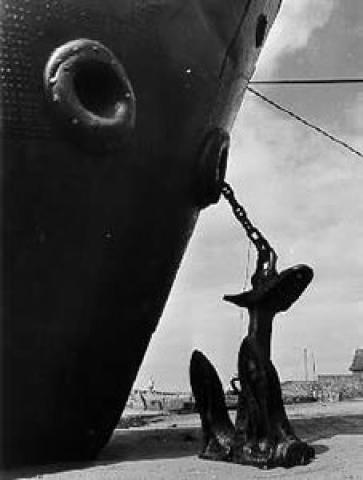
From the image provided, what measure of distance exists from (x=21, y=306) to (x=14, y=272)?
10.9 inches

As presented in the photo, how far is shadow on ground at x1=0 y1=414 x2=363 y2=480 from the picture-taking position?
6.50 meters

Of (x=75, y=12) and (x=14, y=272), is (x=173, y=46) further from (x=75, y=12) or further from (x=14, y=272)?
(x=14, y=272)

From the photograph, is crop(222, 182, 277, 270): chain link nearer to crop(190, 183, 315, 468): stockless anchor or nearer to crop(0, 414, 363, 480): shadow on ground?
crop(190, 183, 315, 468): stockless anchor

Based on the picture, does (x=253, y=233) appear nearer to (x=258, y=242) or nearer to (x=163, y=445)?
(x=258, y=242)

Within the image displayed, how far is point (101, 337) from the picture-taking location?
664cm

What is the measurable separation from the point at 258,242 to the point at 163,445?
3.04m

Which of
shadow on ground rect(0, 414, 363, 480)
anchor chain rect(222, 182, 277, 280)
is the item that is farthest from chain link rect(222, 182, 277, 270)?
shadow on ground rect(0, 414, 363, 480)

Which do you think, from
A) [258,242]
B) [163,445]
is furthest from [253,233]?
[163,445]

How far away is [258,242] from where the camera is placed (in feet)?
25.5

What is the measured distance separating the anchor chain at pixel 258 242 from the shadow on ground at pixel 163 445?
1886 mm

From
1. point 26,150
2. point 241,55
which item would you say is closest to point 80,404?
point 26,150

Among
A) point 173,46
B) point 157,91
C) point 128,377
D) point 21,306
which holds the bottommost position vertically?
point 128,377

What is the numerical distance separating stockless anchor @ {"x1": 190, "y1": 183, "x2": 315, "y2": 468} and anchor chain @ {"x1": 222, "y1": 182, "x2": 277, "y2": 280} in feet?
0.03

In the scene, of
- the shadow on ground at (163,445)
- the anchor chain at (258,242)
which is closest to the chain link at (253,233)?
the anchor chain at (258,242)
